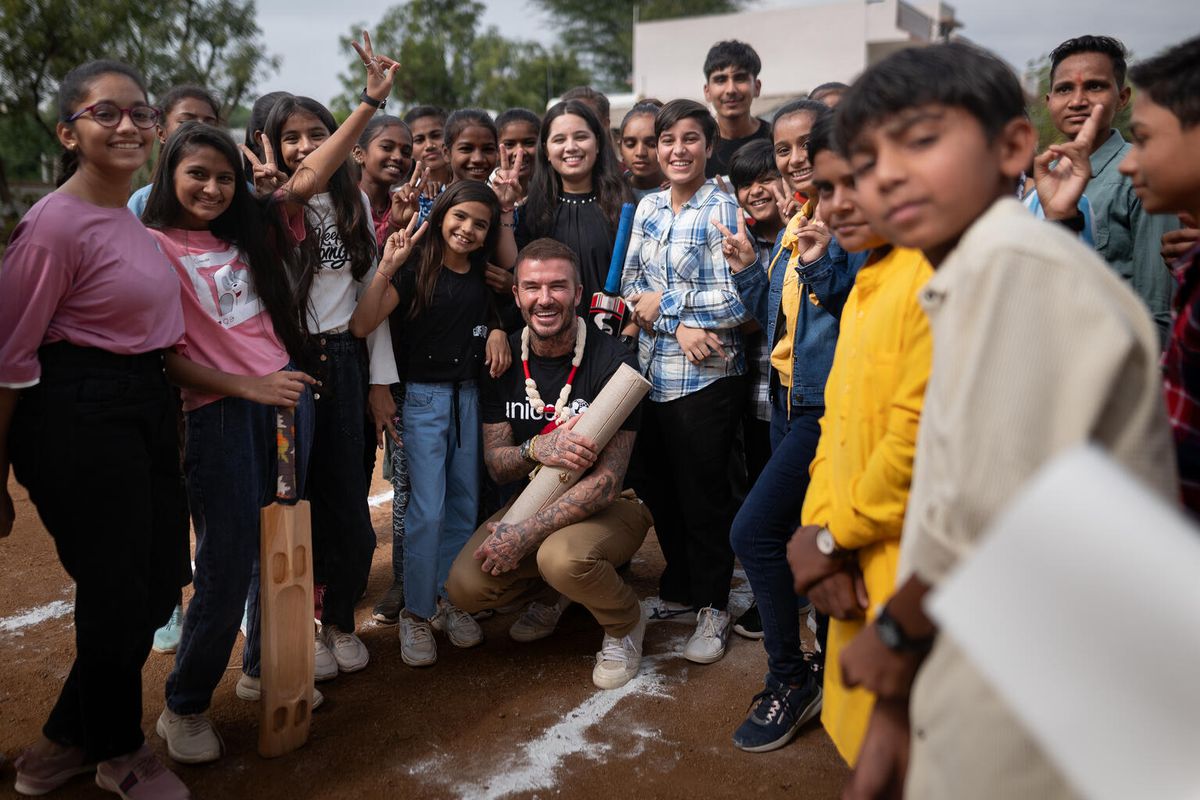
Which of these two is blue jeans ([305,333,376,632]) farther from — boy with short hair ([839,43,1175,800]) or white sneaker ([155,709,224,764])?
boy with short hair ([839,43,1175,800])

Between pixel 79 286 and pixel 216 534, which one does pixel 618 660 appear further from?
pixel 79 286

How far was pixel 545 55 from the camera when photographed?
34500mm

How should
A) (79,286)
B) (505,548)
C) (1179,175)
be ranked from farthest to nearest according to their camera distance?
(505,548) < (79,286) < (1179,175)

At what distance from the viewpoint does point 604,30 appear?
45.9 m

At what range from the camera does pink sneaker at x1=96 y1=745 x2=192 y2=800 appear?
9.38ft

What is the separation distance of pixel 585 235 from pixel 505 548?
1.65 meters

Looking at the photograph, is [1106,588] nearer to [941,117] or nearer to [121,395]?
[941,117]

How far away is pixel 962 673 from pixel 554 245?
2.93m

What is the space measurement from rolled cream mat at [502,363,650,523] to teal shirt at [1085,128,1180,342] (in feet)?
5.93

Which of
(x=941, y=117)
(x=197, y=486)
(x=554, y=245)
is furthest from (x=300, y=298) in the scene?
(x=941, y=117)

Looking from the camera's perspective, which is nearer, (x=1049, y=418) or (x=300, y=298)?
(x=1049, y=418)

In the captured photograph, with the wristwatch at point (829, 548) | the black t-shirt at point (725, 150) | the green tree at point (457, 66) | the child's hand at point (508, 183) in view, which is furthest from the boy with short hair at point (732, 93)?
the green tree at point (457, 66)

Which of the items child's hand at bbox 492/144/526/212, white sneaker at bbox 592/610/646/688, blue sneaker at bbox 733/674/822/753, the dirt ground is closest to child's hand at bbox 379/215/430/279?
child's hand at bbox 492/144/526/212

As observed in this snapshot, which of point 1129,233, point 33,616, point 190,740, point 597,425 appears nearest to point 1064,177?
point 1129,233
